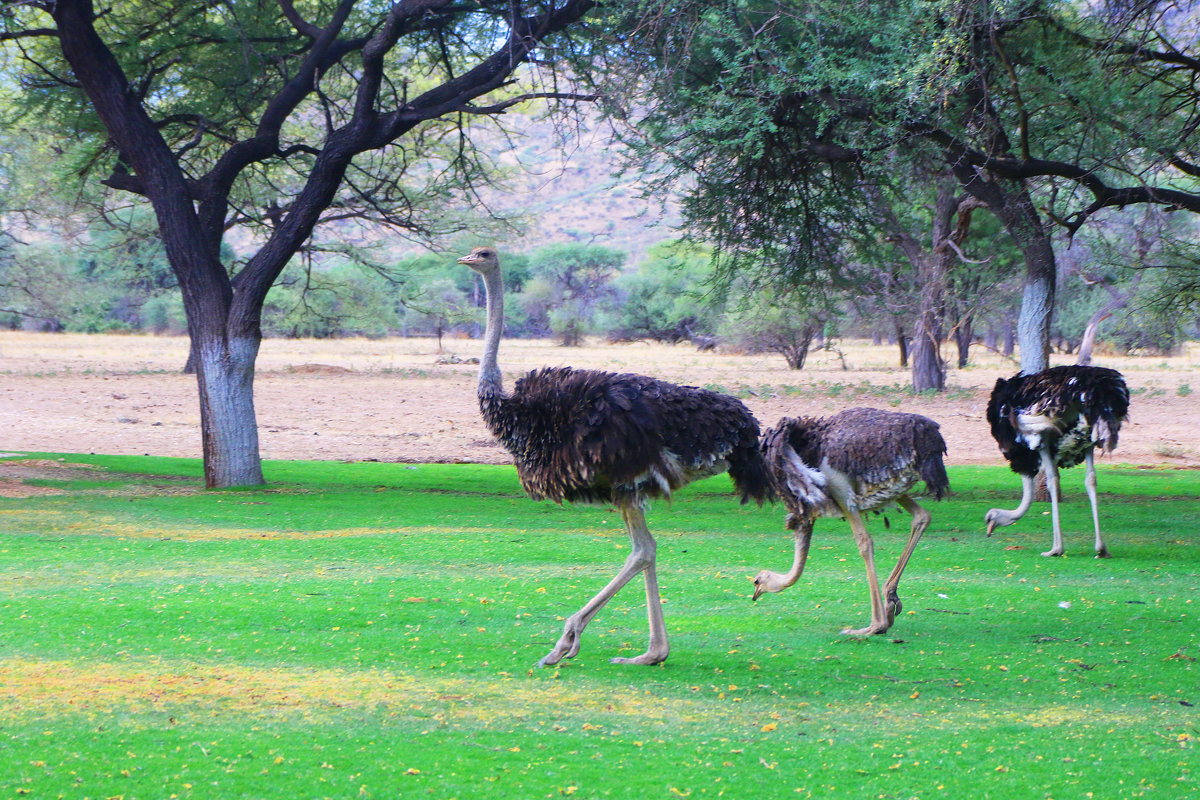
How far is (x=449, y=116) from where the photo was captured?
666 inches

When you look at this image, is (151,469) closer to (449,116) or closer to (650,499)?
(449,116)

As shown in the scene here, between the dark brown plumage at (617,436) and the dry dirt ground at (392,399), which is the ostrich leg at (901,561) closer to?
the dark brown plumage at (617,436)

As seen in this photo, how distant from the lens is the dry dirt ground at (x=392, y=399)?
22047mm

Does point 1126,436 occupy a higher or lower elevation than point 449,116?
lower

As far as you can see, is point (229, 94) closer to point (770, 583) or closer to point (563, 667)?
point (770, 583)

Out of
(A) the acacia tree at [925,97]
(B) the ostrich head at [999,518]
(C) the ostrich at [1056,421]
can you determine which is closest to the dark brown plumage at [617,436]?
(C) the ostrich at [1056,421]

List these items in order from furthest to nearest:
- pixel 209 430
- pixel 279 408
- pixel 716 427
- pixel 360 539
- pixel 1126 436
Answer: pixel 279 408 → pixel 1126 436 → pixel 209 430 → pixel 360 539 → pixel 716 427

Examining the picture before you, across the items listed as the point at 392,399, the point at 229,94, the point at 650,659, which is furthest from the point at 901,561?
the point at 392,399

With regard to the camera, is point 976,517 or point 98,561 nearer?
point 98,561

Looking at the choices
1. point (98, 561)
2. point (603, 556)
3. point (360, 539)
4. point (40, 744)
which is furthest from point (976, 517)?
point (40, 744)

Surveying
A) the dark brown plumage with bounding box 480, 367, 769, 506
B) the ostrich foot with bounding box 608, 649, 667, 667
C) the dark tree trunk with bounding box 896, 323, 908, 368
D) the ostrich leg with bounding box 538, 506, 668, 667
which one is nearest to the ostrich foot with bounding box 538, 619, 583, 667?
the ostrich leg with bounding box 538, 506, 668, 667

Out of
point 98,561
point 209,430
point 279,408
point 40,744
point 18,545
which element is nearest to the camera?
point 40,744

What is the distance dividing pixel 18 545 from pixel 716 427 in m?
6.88

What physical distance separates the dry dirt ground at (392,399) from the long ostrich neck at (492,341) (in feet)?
21.7
